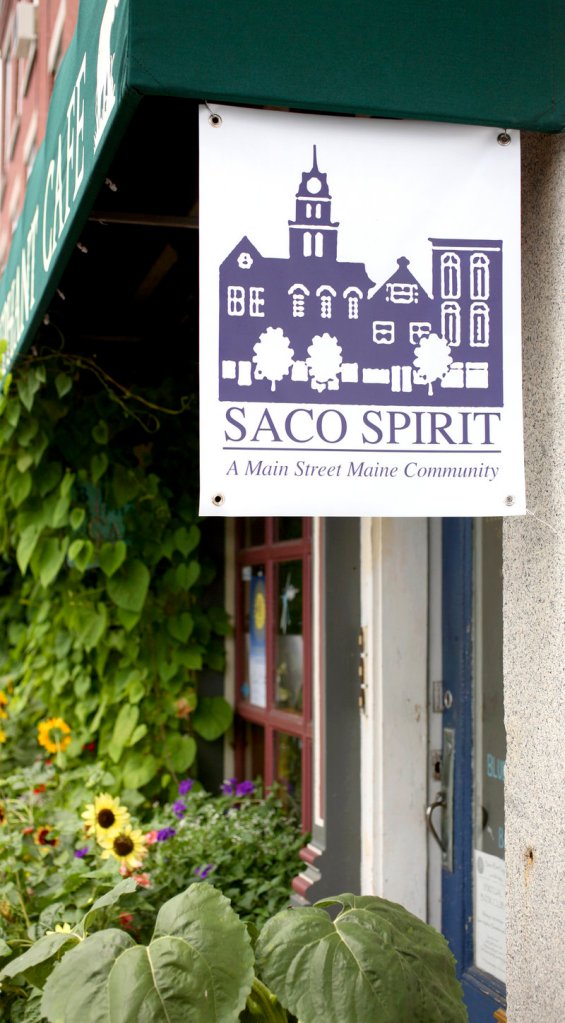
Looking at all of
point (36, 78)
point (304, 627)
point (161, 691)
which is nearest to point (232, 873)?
point (304, 627)

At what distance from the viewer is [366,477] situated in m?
2.03

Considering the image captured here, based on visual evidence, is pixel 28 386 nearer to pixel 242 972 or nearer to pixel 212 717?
pixel 212 717

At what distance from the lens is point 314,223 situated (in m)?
2.03

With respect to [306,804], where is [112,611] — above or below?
above

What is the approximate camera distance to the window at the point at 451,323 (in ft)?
6.77

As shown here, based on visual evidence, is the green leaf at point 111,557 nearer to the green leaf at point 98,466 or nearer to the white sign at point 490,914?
the green leaf at point 98,466

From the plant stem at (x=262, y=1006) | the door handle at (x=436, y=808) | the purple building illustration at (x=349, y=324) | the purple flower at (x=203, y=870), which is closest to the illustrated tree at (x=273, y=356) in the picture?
the purple building illustration at (x=349, y=324)

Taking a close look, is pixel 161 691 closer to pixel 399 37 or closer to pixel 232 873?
pixel 232 873

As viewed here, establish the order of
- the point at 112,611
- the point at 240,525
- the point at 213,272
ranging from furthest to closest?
the point at 240,525
the point at 112,611
the point at 213,272

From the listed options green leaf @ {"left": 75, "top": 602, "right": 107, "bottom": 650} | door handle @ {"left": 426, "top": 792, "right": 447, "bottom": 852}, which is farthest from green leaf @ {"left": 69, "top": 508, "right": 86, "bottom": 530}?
door handle @ {"left": 426, "top": 792, "right": 447, "bottom": 852}

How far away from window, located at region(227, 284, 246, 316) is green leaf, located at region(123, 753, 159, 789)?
3219mm

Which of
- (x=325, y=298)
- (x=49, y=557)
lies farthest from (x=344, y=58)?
(x=49, y=557)

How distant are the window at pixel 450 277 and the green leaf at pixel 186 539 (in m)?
3.14

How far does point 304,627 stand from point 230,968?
8.95 feet
